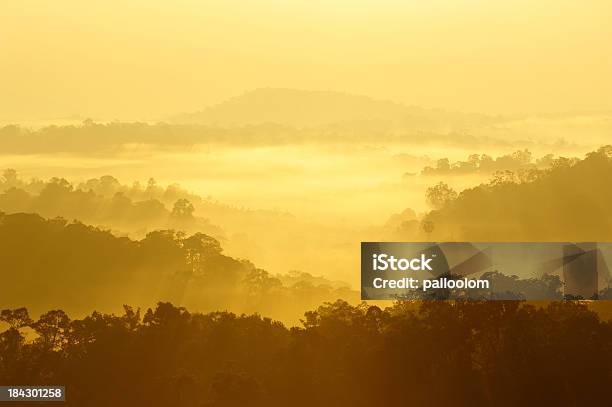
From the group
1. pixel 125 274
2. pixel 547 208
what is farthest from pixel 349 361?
pixel 547 208

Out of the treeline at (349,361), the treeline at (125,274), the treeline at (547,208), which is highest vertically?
the treeline at (547,208)

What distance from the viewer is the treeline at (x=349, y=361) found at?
2122 inches

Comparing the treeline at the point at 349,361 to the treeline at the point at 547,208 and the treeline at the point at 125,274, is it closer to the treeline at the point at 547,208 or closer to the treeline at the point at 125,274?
the treeline at the point at 125,274

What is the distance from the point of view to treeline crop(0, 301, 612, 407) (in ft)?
177

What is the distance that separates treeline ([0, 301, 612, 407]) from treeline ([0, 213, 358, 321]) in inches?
2847

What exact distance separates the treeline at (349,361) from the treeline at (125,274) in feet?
237

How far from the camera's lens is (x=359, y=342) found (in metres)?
58.9

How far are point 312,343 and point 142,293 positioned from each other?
82.4m

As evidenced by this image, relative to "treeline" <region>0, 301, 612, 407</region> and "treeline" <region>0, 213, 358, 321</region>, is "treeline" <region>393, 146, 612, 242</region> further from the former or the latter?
"treeline" <region>0, 301, 612, 407</region>

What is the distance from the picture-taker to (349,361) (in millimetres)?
57156

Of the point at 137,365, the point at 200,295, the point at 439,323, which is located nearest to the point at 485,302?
the point at 439,323

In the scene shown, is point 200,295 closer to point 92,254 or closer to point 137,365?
point 92,254

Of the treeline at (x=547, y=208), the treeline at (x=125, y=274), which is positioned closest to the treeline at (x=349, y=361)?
the treeline at (x=125, y=274)

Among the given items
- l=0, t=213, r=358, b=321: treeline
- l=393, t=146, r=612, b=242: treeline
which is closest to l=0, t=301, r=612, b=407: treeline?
l=0, t=213, r=358, b=321: treeline
